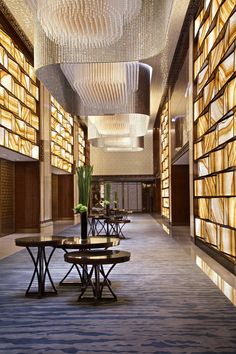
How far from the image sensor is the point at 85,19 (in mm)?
4285

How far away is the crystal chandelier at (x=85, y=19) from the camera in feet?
13.6

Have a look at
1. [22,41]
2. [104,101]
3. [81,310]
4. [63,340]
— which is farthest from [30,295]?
[22,41]

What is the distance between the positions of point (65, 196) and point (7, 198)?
751 centimetres

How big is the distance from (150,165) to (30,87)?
48.6ft

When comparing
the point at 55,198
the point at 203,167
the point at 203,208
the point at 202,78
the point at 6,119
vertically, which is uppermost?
the point at 202,78

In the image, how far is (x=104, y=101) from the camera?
29.5ft

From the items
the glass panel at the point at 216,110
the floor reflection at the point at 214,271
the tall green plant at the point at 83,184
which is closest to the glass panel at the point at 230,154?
the glass panel at the point at 216,110

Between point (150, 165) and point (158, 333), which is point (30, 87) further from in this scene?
point (150, 165)

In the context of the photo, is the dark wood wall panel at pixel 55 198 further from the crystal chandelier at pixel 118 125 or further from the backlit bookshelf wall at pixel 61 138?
the crystal chandelier at pixel 118 125

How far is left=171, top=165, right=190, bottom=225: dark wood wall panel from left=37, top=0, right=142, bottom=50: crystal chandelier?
10548 mm

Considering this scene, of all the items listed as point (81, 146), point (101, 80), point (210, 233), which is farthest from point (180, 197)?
point (81, 146)

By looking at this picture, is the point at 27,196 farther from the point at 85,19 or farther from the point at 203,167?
the point at 85,19

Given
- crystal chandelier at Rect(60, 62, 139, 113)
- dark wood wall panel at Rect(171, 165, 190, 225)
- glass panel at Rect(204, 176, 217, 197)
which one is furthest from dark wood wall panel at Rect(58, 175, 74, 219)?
glass panel at Rect(204, 176, 217, 197)

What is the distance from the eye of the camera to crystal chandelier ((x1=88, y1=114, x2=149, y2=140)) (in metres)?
12.6
